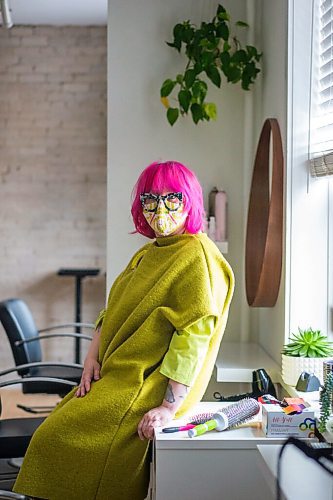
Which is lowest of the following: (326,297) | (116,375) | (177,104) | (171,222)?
(116,375)

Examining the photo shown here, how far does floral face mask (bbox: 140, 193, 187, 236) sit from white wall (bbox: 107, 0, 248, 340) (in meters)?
1.35

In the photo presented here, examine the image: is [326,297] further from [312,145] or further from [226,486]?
[226,486]

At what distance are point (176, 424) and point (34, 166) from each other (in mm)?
4274

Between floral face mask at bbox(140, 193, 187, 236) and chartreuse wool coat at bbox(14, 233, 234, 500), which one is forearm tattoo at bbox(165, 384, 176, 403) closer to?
chartreuse wool coat at bbox(14, 233, 234, 500)

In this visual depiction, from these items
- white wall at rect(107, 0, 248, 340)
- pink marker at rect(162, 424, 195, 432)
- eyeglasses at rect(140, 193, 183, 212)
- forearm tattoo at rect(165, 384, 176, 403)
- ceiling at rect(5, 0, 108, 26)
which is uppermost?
ceiling at rect(5, 0, 108, 26)

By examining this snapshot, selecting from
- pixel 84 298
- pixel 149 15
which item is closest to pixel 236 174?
pixel 149 15

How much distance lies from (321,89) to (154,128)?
44.9 inches

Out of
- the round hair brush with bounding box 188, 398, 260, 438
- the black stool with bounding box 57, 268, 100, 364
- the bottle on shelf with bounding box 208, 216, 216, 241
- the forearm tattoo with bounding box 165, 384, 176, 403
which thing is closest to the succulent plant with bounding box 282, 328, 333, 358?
the round hair brush with bounding box 188, 398, 260, 438

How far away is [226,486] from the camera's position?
8.02ft

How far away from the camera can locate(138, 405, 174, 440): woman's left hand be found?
8.46 feet

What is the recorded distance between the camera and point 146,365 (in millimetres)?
2711

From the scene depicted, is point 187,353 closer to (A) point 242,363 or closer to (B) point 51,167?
(A) point 242,363

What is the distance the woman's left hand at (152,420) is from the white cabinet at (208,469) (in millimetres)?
132

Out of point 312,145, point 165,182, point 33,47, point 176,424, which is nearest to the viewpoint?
point 176,424
